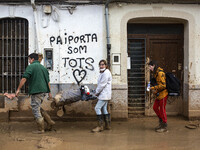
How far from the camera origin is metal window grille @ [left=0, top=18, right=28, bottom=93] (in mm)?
6883

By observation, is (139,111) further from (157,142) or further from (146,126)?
(157,142)

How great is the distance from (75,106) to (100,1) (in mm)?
3064

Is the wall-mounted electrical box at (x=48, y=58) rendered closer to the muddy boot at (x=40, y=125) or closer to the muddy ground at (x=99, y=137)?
the muddy ground at (x=99, y=137)

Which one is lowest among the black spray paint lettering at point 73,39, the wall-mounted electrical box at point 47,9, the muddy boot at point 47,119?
the muddy boot at point 47,119

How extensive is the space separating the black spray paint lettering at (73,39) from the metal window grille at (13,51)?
2.98 ft

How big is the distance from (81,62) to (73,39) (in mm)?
697

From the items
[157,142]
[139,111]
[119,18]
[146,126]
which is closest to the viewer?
[157,142]

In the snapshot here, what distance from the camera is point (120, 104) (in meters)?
6.77

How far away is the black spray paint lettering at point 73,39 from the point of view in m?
6.76

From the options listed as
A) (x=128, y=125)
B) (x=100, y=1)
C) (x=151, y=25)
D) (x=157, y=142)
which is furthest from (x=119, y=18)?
(x=157, y=142)

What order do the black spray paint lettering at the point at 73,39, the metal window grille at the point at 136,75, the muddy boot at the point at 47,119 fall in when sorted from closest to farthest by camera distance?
the muddy boot at the point at 47,119
the black spray paint lettering at the point at 73,39
the metal window grille at the point at 136,75

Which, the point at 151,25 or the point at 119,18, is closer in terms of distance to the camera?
the point at 119,18

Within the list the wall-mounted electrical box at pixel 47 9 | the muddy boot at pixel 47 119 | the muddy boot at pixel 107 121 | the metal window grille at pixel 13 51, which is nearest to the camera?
the muddy boot at pixel 47 119

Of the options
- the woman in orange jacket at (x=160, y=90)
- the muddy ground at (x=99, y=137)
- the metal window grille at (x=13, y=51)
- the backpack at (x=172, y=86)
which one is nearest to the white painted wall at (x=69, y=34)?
the metal window grille at (x=13, y=51)
